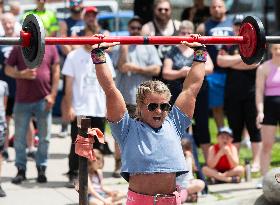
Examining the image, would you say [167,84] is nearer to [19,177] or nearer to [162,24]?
[162,24]

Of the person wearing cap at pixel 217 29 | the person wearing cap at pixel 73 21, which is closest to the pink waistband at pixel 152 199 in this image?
the person wearing cap at pixel 217 29

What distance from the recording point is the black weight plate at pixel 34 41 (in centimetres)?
516

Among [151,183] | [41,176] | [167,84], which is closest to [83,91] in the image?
[167,84]

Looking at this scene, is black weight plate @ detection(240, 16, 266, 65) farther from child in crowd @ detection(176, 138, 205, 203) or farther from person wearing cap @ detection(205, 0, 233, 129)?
person wearing cap @ detection(205, 0, 233, 129)

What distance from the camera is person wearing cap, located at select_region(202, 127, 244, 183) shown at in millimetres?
9102

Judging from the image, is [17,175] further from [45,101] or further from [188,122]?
[188,122]

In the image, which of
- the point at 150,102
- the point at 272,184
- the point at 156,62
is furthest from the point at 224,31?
the point at 150,102

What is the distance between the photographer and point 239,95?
31.0ft

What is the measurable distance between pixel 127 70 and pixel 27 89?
1161mm

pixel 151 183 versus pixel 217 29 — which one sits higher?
pixel 217 29

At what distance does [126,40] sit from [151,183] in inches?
37.7

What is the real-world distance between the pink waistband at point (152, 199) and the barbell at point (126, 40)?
101cm

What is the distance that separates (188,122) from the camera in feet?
17.7

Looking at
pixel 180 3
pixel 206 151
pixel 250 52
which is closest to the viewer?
pixel 250 52
